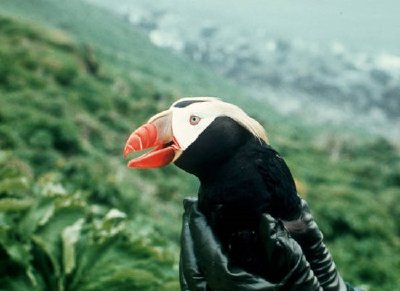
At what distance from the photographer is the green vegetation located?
3.37 m

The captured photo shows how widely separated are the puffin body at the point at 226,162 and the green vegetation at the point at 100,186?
77.6 inches

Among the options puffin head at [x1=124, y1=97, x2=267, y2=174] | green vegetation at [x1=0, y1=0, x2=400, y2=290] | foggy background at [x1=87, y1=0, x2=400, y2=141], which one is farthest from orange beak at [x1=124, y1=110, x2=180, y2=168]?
foggy background at [x1=87, y1=0, x2=400, y2=141]

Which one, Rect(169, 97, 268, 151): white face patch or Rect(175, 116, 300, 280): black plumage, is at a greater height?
Rect(169, 97, 268, 151): white face patch

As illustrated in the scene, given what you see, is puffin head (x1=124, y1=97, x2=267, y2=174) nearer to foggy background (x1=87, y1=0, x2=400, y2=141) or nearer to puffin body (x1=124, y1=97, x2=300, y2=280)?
puffin body (x1=124, y1=97, x2=300, y2=280)

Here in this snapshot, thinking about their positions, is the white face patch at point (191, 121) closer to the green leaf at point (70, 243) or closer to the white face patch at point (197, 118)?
the white face patch at point (197, 118)

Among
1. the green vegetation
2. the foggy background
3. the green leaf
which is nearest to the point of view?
the green leaf

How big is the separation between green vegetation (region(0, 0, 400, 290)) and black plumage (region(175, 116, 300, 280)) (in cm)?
197

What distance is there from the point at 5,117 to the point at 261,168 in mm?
8293

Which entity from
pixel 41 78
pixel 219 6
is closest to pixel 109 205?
pixel 41 78

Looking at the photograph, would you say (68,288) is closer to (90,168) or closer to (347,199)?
(90,168)

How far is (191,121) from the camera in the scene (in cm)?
142

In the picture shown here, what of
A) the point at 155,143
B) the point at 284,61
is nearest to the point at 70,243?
the point at 155,143

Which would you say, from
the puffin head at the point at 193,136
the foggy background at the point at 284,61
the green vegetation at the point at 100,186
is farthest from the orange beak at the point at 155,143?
the foggy background at the point at 284,61

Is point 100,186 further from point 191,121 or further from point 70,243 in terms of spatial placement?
point 191,121
